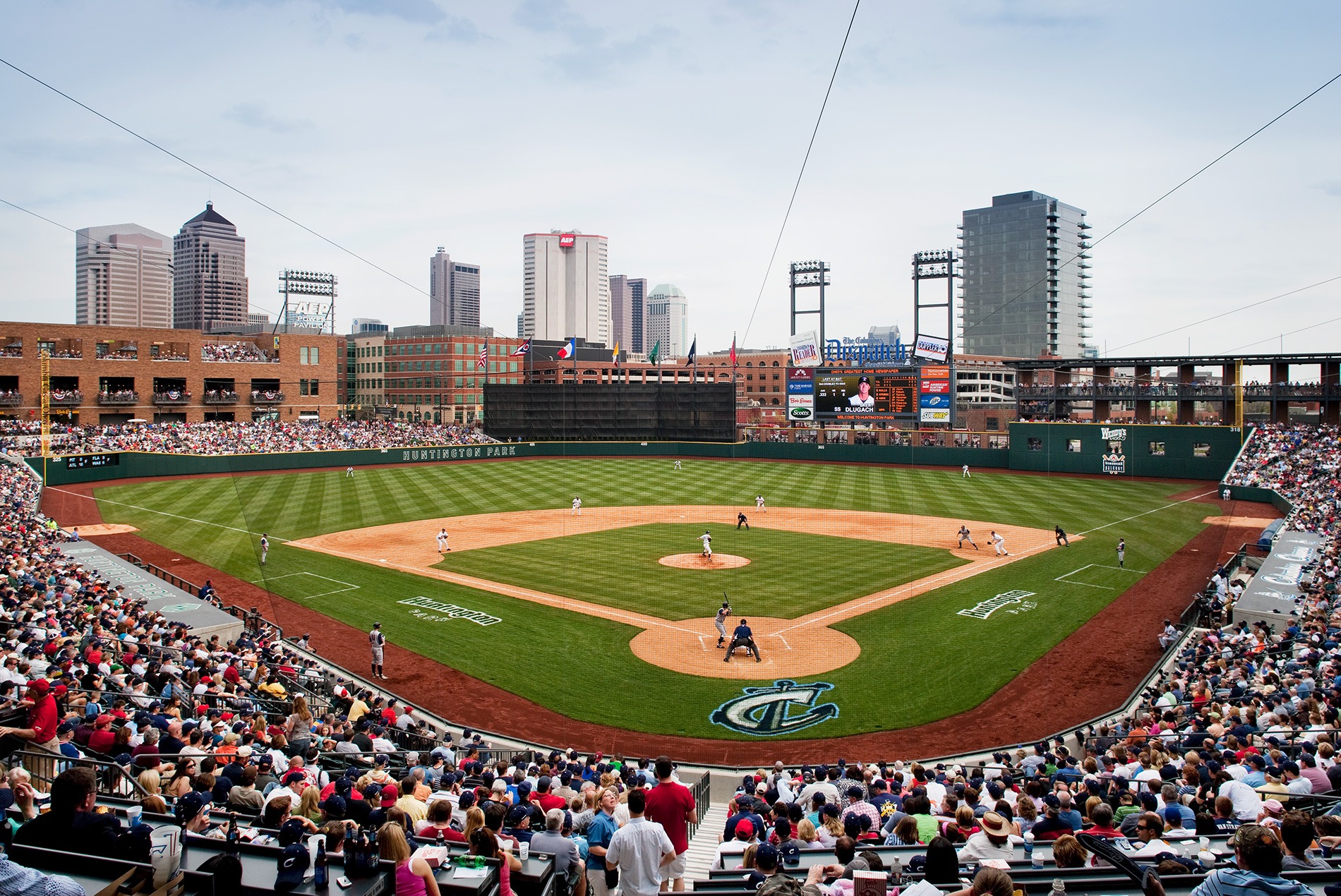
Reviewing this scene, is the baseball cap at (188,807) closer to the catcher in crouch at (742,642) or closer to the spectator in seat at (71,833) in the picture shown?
the spectator in seat at (71,833)

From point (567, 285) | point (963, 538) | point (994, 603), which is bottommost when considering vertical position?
point (994, 603)

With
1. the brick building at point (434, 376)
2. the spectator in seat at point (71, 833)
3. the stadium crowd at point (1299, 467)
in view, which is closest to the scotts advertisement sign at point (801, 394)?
the stadium crowd at point (1299, 467)

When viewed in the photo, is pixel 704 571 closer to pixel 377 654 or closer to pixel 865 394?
pixel 377 654

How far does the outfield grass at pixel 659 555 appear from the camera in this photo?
18297 millimetres

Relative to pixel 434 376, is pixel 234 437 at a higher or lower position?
lower

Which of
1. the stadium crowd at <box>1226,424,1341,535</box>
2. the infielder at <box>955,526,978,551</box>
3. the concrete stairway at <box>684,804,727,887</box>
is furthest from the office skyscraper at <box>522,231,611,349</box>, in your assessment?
the concrete stairway at <box>684,804,727,887</box>

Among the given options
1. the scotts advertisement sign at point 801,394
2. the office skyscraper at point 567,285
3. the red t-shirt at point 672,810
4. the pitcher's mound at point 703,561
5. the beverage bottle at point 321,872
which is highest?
the office skyscraper at point 567,285

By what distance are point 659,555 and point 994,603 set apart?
12.6m

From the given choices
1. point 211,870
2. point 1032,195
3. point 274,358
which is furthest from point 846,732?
point 1032,195

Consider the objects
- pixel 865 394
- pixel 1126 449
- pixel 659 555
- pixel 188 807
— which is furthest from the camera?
pixel 865 394

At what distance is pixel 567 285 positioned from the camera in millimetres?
181875

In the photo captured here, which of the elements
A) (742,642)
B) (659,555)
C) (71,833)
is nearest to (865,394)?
(659,555)

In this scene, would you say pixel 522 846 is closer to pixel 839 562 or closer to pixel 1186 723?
pixel 1186 723

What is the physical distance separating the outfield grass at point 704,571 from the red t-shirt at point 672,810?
16268mm
